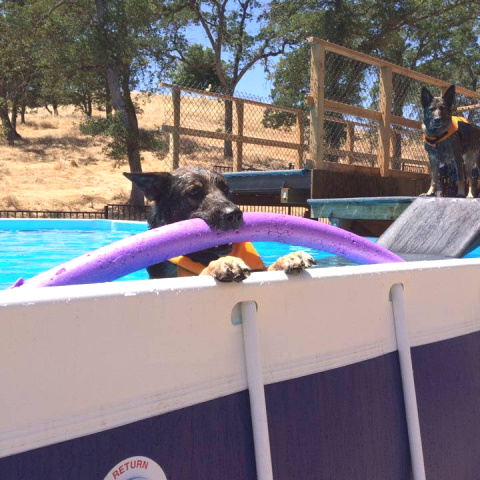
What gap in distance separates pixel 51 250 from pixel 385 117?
5.80 metres

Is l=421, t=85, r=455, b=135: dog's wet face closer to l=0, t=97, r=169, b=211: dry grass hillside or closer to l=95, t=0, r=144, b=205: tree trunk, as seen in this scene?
l=95, t=0, r=144, b=205: tree trunk

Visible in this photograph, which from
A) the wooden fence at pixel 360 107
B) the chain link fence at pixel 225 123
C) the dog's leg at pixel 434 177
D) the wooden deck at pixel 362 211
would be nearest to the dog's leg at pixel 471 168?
the dog's leg at pixel 434 177

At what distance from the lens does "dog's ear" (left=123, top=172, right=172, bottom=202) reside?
11.3 ft

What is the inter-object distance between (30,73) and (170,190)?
100 ft

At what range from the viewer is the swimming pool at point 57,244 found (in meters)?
7.32

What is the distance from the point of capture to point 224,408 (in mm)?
1598

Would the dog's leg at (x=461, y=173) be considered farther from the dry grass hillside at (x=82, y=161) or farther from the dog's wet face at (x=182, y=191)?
the dry grass hillside at (x=82, y=161)

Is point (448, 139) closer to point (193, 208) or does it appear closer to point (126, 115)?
point (193, 208)

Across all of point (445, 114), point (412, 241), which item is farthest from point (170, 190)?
point (445, 114)

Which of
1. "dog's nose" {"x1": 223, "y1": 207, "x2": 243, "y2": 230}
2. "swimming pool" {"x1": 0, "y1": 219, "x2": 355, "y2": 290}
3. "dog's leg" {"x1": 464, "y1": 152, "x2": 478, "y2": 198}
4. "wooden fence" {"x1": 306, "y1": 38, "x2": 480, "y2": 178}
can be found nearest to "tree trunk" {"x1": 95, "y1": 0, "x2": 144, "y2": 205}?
"swimming pool" {"x1": 0, "y1": 219, "x2": 355, "y2": 290}

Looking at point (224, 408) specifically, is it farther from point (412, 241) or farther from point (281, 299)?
point (412, 241)

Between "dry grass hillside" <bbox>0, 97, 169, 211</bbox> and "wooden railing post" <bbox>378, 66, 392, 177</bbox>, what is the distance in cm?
1667

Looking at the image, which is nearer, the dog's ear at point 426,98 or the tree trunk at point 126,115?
the dog's ear at point 426,98

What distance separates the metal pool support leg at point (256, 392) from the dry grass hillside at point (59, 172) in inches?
923
